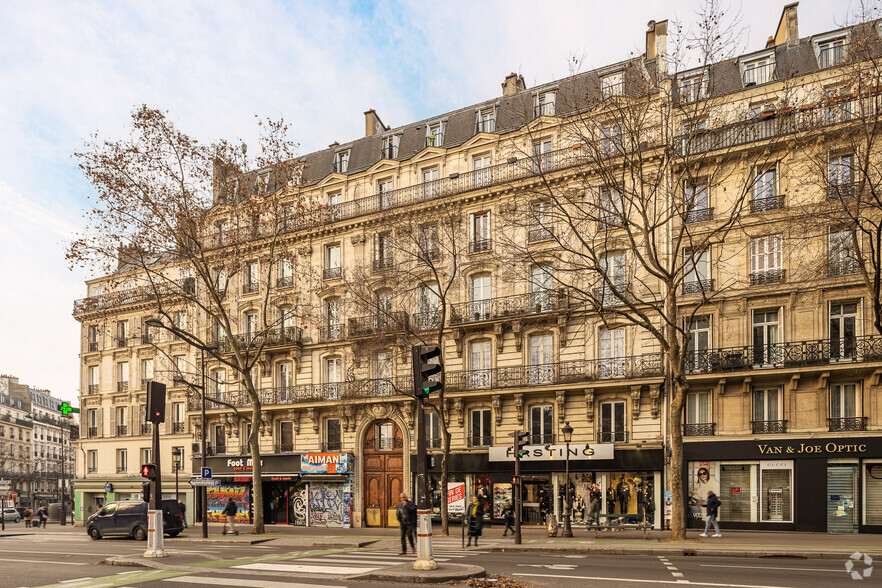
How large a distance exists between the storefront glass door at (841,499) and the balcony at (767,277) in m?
6.68

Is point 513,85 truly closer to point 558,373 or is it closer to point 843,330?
→ point 558,373

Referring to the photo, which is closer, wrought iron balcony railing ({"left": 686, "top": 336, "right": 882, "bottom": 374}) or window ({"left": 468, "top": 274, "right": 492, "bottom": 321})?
wrought iron balcony railing ({"left": 686, "top": 336, "right": 882, "bottom": 374})

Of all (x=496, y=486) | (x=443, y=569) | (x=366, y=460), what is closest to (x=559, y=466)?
(x=496, y=486)

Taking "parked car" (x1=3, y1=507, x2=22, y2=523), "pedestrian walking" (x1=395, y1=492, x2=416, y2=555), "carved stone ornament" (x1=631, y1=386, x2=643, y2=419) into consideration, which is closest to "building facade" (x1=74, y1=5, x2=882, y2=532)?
"carved stone ornament" (x1=631, y1=386, x2=643, y2=419)

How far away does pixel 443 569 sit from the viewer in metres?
13.9

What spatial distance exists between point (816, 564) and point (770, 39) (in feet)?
75.9

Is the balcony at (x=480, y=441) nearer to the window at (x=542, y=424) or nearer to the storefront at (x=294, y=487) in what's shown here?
the window at (x=542, y=424)

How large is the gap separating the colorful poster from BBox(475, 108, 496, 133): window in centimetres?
2155

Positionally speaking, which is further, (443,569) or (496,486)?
(496,486)

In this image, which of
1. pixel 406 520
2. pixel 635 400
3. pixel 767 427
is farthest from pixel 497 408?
pixel 406 520

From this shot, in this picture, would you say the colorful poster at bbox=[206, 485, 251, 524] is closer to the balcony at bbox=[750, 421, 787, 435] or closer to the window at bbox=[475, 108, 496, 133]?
the window at bbox=[475, 108, 496, 133]

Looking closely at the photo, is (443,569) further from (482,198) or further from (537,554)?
(482,198)

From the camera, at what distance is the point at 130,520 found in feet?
96.6

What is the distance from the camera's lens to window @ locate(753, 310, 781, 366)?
86.5ft
